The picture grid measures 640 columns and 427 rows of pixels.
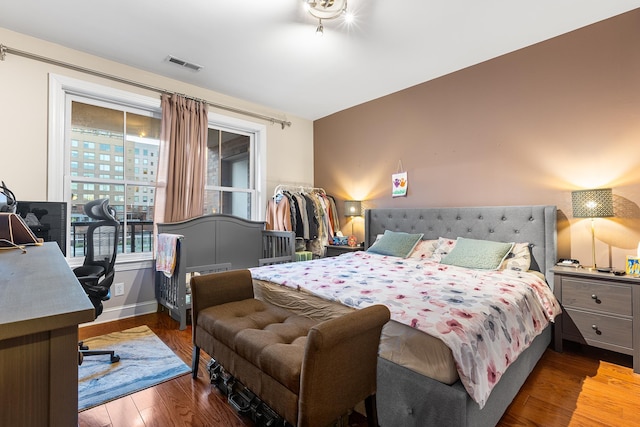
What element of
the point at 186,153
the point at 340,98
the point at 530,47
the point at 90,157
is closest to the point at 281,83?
the point at 340,98

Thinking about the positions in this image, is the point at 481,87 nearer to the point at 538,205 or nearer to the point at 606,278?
the point at 538,205

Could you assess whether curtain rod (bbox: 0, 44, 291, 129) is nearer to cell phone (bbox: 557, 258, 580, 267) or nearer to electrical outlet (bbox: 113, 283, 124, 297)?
electrical outlet (bbox: 113, 283, 124, 297)

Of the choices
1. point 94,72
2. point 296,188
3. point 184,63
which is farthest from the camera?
point 296,188

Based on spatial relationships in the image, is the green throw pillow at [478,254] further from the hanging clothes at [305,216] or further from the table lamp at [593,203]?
the hanging clothes at [305,216]

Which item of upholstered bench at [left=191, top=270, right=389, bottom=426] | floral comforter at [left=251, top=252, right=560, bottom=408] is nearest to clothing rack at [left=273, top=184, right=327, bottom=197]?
floral comforter at [left=251, top=252, right=560, bottom=408]

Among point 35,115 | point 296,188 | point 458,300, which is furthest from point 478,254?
point 35,115

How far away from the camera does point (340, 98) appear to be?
417cm

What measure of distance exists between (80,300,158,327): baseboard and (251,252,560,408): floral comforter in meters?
1.66

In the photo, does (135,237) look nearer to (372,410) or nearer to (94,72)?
(94,72)

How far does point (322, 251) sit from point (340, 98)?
2094 mm

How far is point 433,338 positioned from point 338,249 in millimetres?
2782

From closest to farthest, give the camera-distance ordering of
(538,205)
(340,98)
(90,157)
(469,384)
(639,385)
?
(469,384) → (639,385) → (538,205) → (90,157) → (340,98)

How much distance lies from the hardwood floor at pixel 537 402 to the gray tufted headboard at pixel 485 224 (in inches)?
27.8

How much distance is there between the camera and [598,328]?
7.51 feet
